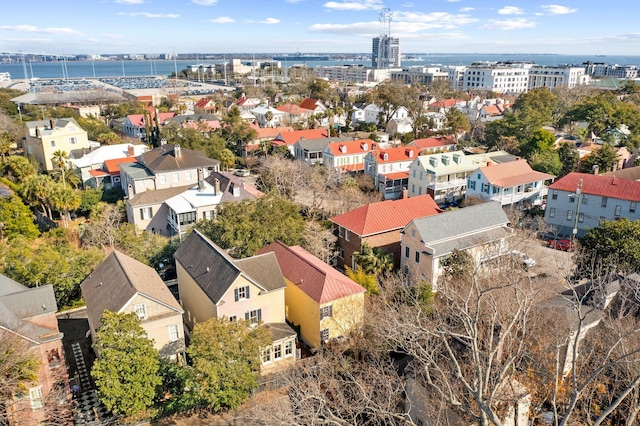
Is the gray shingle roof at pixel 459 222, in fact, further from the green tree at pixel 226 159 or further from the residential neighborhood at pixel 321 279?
the green tree at pixel 226 159

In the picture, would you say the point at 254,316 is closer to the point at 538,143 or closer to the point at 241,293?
the point at 241,293

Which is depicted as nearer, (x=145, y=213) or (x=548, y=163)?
(x=145, y=213)

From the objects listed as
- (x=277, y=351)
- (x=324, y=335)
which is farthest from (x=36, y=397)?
→ (x=324, y=335)

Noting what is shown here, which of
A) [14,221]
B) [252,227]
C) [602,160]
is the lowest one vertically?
[14,221]

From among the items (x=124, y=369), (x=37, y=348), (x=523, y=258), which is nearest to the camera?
(x=124, y=369)

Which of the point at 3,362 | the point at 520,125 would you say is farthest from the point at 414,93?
the point at 3,362

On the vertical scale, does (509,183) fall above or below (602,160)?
below

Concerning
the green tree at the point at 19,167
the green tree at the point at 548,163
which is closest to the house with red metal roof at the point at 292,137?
the green tree at the point at 548,163
